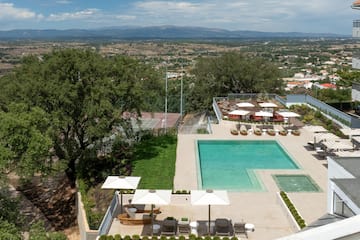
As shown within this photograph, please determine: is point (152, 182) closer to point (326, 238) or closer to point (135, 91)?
point (135, 91)

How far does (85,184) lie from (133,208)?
619 centimetres

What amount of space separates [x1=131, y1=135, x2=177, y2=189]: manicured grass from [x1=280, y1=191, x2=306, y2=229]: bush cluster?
5067mm

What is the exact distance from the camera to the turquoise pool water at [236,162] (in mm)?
20375

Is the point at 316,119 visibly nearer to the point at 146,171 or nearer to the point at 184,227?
the point at 146,171

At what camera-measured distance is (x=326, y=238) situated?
117 inches

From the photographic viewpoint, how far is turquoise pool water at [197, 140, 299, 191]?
20.4 meters

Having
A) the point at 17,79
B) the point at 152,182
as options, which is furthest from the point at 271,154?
the point at 17,79

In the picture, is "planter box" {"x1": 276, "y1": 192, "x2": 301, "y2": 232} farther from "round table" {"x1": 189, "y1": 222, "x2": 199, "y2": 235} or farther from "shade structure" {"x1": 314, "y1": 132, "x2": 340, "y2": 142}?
"shade structure" {"x1": 314, "y1": 132, "x2": 340, "y2": 142}

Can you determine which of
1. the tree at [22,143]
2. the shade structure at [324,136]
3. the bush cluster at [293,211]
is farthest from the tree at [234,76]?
the tree at [22,143]

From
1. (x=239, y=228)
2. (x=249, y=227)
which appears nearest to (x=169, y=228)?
(x=239, y=228)

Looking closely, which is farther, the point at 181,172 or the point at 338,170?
the point at 181,172

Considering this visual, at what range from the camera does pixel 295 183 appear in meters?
20.0

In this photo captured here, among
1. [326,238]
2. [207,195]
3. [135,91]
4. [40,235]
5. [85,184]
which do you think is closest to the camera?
[326,238]

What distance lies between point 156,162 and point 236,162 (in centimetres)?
460
